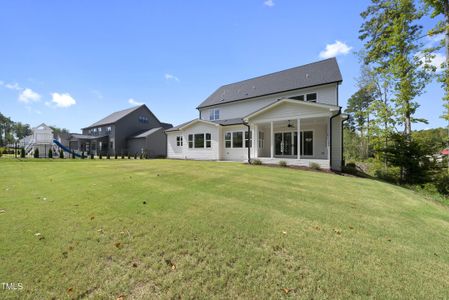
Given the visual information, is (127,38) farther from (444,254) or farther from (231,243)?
(444,254)

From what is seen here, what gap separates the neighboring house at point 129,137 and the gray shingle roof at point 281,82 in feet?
34.7

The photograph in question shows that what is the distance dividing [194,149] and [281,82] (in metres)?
10.9

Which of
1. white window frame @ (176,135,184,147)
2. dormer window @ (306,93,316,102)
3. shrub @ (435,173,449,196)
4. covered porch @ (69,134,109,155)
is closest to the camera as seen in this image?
shrub @ (435,173,449,196)

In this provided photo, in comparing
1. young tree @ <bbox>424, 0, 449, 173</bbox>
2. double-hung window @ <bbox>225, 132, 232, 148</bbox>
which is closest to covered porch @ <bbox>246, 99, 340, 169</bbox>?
double-hung window @ <bbox>225, 132, 232, 148</bbox>

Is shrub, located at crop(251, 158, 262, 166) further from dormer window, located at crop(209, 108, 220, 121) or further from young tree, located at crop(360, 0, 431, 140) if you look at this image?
young tree, located at crop(360, 0, 431, 140)

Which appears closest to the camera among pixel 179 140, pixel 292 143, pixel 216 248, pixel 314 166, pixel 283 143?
pixel 216 248

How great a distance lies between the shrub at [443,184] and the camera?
11.0m

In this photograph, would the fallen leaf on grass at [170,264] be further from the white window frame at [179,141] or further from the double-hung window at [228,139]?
the white window frame at [179,141]

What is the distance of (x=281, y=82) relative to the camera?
62.2 feet

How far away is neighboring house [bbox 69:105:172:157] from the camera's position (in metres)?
29.4

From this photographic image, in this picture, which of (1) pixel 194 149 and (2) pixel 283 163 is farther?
(1) pixel 194 149

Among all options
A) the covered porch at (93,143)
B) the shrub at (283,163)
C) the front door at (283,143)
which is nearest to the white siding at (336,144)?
the shrub at (283,163)

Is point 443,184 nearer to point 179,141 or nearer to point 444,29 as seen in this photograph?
point 444,29

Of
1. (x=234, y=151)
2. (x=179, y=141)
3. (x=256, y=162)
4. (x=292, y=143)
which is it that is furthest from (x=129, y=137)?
(x=292, y=143)
